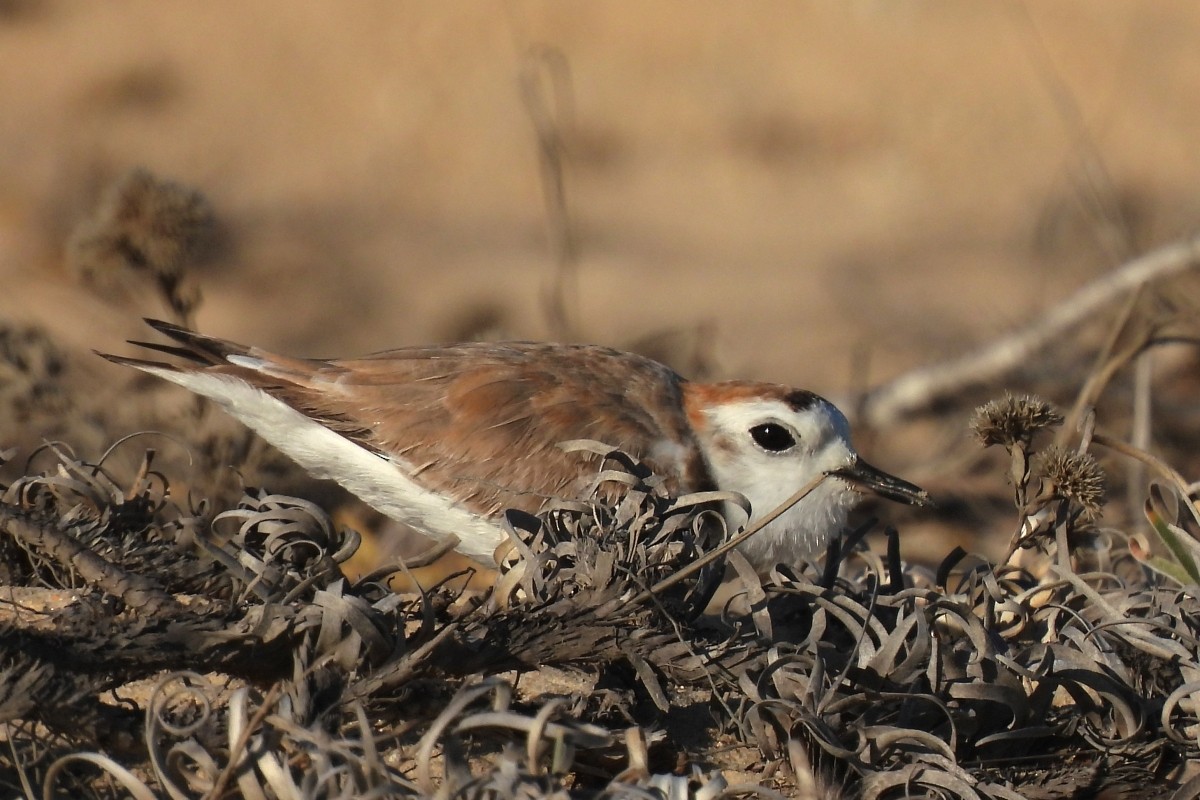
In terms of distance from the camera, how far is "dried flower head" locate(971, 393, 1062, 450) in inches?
127

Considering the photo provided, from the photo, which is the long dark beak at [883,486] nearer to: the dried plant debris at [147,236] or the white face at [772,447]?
the white face at [772,447]

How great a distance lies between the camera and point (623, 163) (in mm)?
11023

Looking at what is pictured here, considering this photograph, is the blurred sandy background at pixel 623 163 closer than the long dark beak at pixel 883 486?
No

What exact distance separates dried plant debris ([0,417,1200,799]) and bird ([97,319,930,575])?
101cm

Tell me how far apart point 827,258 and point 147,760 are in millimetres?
8361

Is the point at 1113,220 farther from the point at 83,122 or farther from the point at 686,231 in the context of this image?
the point at 83,122

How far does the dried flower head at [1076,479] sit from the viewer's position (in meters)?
3.17

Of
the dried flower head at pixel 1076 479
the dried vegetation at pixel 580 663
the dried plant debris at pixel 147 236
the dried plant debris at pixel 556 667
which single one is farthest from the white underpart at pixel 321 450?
the dried flower head at pixel 1076 479

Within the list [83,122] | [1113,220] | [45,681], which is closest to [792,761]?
[45,681]

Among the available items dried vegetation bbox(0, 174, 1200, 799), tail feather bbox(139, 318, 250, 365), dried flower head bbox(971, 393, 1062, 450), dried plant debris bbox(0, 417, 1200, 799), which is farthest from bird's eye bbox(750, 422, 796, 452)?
tail feather bbox(139, 318, 250, 365)

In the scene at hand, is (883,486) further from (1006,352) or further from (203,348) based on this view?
(1006,352)

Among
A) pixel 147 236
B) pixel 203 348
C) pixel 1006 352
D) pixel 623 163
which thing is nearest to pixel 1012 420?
pixel 203 348

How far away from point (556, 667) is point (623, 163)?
8481mm

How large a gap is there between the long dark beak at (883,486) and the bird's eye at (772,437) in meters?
0.21
